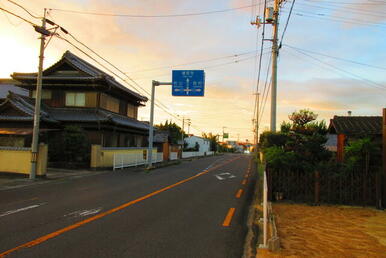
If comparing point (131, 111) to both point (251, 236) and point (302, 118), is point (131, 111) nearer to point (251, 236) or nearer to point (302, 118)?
point (302, 118)

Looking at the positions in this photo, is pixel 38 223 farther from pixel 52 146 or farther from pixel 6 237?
pixel 52 146

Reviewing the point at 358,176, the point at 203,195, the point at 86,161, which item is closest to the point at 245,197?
the point at 203,195

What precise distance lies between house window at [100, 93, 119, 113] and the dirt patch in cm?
2116

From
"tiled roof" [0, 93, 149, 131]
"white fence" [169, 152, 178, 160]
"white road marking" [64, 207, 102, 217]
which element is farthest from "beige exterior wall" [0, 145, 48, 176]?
"white fence" [169, 152, 178, 160]

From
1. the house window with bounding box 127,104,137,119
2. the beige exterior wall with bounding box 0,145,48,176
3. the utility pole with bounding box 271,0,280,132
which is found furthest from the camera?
the house window with bounding box 127,104,137,119

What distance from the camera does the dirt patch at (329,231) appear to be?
16.4ft

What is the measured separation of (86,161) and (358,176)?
18.4 meters

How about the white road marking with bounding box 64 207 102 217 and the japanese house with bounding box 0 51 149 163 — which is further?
the japanese house with bounding box 0 51 149 163

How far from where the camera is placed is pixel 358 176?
9.49 metres

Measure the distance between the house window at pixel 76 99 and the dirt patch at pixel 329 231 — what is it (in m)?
21.8

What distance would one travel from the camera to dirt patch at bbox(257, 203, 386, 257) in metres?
4.99

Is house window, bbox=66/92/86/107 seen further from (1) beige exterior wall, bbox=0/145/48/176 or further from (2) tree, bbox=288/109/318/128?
(2) tree, bbox=288/109/318/128

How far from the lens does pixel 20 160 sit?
15570 millimetres

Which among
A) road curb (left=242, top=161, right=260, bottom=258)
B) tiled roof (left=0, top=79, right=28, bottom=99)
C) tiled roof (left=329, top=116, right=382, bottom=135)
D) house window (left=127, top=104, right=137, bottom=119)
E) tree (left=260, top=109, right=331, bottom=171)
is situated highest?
tiled roof (left=0, top=79, right=28, bottom=99)
